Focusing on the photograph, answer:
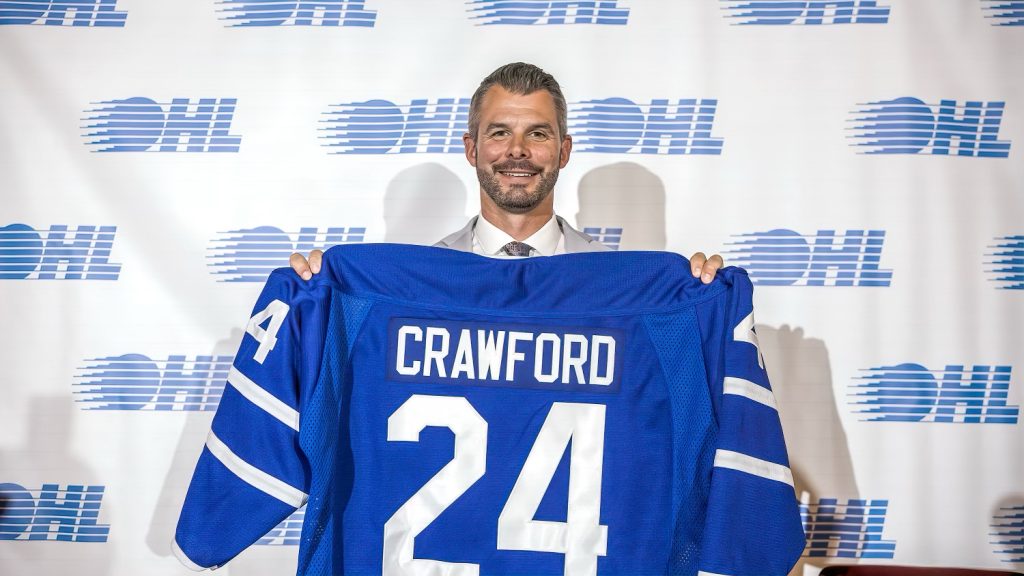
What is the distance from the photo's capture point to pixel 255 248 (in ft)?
8.41

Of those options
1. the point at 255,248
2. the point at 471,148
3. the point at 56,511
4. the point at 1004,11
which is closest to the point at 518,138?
the point at 471,148

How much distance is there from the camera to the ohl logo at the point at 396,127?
257 centimetres

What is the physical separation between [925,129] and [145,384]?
2392 mm

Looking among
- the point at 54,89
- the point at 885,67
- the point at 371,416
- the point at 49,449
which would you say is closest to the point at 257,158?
the point at 54,89

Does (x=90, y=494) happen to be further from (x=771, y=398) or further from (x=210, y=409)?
(x=771, y=398)

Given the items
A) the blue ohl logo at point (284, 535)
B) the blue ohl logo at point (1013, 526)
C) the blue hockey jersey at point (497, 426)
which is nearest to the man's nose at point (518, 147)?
the blue hockey jersey at point (497, 426)

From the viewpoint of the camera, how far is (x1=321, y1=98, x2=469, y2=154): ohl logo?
257cm

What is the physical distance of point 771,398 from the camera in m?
1.62

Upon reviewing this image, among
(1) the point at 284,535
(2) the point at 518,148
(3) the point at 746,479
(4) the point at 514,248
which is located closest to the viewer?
(3) the point at 746,479

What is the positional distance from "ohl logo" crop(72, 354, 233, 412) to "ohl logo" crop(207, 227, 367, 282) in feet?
0.85

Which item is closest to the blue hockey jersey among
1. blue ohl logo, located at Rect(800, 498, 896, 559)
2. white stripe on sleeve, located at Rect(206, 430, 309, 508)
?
white stripe on sleeve, located at Rect(206, 430, 309, 508)

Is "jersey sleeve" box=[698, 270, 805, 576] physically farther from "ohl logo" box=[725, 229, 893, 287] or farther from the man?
"ohl logo" box=[725, 229, 893, 287]

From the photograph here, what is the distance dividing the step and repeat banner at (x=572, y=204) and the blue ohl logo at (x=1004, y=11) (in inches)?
0.6

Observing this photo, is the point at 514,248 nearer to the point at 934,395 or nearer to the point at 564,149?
the point at 564,149
